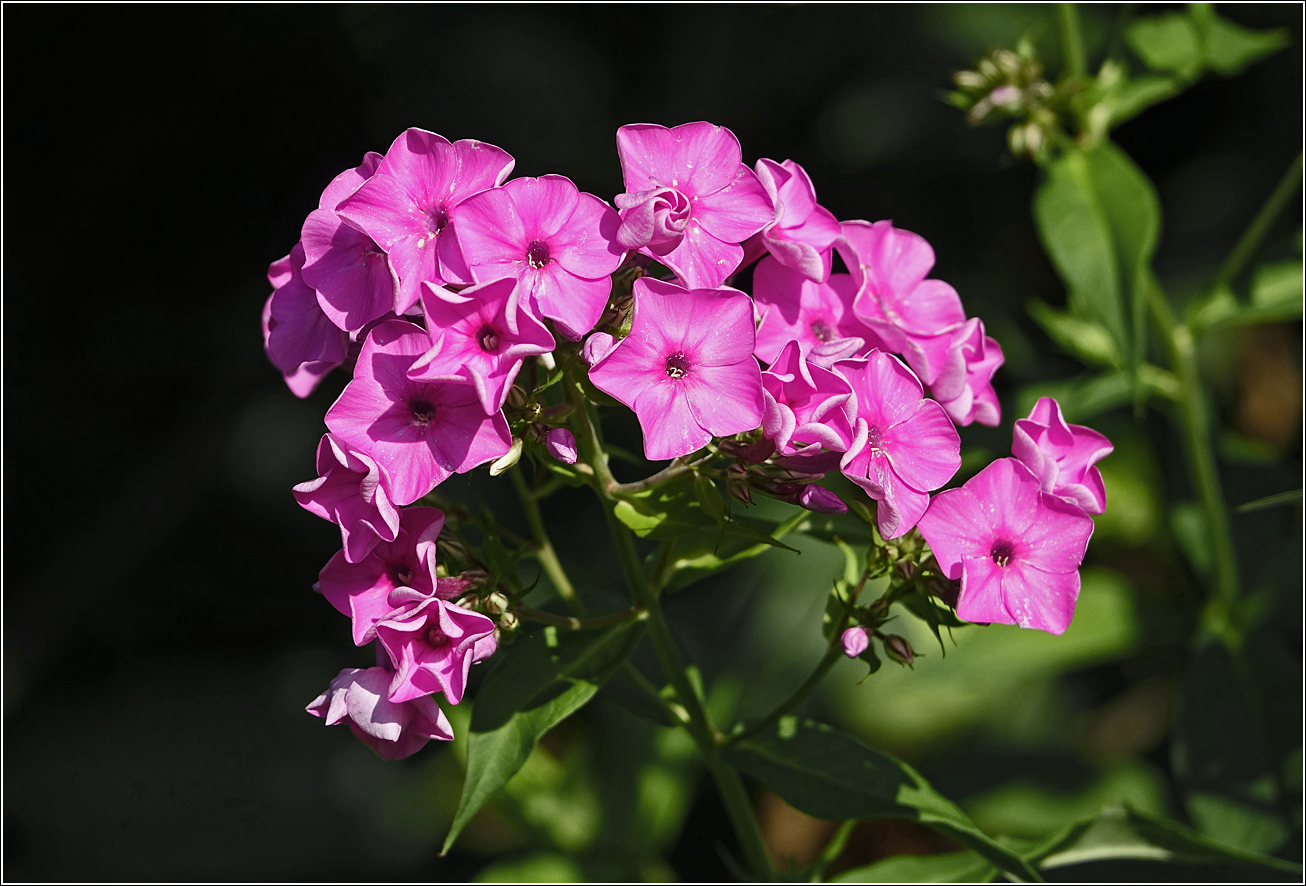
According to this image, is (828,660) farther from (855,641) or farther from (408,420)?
(408,420)

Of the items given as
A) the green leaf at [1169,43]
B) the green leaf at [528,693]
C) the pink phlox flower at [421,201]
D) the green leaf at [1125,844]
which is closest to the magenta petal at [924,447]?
the green leaf at [528,693]

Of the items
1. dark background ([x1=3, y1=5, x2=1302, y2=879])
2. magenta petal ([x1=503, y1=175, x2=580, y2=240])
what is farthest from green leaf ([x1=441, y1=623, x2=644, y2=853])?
dark background ([x1=3, y1=5, x2=1302, y2=879])

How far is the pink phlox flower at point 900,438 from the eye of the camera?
1.44m

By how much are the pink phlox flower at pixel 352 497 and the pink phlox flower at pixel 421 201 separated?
222 millimetres

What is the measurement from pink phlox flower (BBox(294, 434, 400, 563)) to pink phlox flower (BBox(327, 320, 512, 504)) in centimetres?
2

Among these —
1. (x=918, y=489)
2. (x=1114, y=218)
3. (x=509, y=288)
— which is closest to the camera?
(x=509, y=288)

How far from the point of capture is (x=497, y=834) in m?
2.89

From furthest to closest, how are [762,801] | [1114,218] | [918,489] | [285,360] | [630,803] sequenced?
[762,801]
[630,803]
[1114,218]
[285,360]
[918,489]

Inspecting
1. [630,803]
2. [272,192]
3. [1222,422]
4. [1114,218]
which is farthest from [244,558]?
[1222,422]

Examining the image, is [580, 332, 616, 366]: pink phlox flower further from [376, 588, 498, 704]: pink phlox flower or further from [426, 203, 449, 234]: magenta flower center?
[376, 588, 498, 704]: pink phlox flower

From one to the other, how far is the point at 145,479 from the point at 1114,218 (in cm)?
295

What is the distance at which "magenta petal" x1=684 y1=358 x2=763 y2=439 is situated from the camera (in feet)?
4.49

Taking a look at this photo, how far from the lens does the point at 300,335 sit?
1618 mm

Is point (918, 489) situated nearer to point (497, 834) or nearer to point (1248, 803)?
point (1248, 803)
